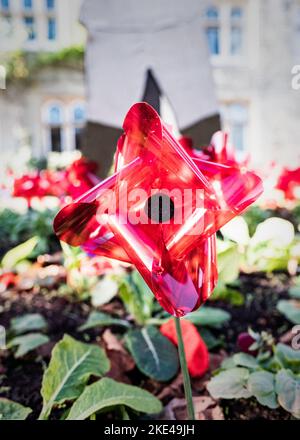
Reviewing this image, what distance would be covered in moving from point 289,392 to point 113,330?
47cm

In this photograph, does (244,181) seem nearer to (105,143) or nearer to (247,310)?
(247,310)

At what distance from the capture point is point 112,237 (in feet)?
1.25

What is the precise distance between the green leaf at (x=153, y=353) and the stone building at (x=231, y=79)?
767 cm

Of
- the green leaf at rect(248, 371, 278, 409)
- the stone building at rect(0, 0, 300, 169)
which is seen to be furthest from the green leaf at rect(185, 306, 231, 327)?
the stone building at rect(0, 0, 300, 169)

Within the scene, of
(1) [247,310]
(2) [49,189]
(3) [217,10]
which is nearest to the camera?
(1) [247,310]

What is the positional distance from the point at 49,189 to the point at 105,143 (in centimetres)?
85

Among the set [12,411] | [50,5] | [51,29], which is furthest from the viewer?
[51,29]

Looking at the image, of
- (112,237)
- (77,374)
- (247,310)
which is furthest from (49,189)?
(112,237)

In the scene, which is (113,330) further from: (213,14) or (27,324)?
(213,14)

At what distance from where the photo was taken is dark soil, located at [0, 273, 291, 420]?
65 centimetres

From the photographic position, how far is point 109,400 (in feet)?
1.76

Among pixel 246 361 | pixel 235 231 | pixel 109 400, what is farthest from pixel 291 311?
pixel 109 400

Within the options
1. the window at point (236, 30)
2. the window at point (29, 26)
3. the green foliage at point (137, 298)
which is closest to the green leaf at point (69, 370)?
the green foliage at point (137, 298)

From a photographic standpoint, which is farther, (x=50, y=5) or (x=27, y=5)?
(x=27, y=5)
